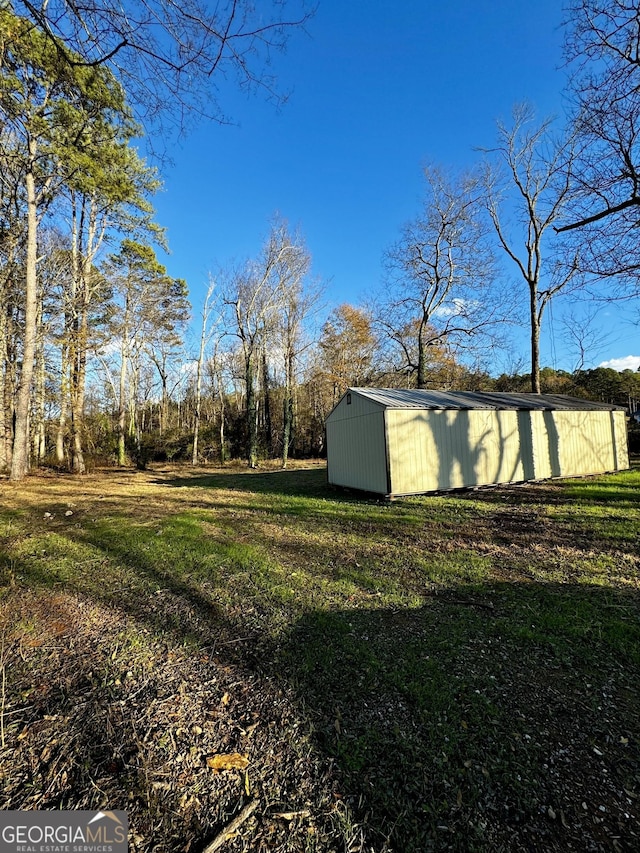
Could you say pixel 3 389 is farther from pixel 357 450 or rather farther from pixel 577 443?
pixel 577 443

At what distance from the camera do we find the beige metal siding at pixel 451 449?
881 cm

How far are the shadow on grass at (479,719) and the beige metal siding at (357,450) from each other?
19.1ft

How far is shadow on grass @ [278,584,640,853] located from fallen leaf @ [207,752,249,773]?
377 mm

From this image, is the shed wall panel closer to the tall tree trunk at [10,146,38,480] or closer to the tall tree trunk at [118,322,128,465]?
the tall tree trunk at [10,146,38,480]

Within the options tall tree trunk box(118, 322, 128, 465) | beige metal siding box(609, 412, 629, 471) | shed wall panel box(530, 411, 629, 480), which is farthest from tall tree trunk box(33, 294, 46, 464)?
beige metal siding box(609, 412, 629, 471)

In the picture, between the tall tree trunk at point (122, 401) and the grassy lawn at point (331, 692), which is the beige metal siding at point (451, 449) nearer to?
the grassy lawn at point (331, 692)

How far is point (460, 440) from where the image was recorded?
950cm

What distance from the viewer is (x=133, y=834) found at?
136 centimetres

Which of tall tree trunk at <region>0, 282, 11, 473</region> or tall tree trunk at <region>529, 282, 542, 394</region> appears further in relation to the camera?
tall tree trunk at <region>529, 282, 542, 394</region>

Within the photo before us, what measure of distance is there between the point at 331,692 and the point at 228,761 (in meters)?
0.71

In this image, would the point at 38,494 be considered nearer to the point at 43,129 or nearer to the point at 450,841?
the point at 43,129

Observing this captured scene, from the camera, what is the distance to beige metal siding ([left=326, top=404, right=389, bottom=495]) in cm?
898

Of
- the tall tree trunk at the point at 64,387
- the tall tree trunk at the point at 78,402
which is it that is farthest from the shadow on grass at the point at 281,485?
the tall tree trunk at the point at 64,387

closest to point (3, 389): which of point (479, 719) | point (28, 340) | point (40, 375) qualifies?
point (40, 375)
